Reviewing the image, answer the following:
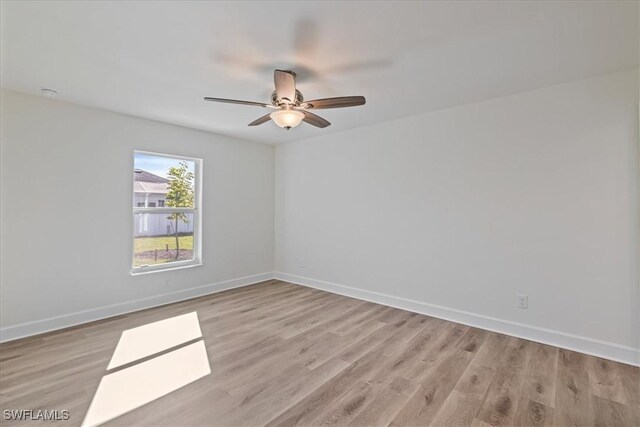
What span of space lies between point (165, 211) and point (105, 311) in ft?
4.56

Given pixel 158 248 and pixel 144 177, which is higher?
pixel 144 177

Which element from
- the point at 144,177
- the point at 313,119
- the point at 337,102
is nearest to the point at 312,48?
the point at 337,102

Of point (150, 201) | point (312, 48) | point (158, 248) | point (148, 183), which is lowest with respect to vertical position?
point (158, 248)

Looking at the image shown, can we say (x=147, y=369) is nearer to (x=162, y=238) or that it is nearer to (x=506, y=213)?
(x=162, y=238)

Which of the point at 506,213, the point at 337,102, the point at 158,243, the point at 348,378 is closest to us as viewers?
the point at 348,378

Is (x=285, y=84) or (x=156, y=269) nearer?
(x=285, y=84)

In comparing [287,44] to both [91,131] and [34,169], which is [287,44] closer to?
[91,131]

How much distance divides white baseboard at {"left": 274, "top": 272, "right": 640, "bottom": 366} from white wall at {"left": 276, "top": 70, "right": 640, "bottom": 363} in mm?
11

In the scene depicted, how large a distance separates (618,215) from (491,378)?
70.2 inches

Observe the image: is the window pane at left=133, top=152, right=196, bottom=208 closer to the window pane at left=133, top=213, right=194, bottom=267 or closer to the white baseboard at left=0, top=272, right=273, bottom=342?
the window pane at left=133, top=213, right=194, bottom=267

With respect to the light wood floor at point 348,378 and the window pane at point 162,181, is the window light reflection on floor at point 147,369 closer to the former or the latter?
the light wood floor at point 348,378

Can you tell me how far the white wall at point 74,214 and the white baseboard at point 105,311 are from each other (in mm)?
10

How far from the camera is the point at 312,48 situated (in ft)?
7.00

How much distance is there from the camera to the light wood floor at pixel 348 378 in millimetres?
1823
